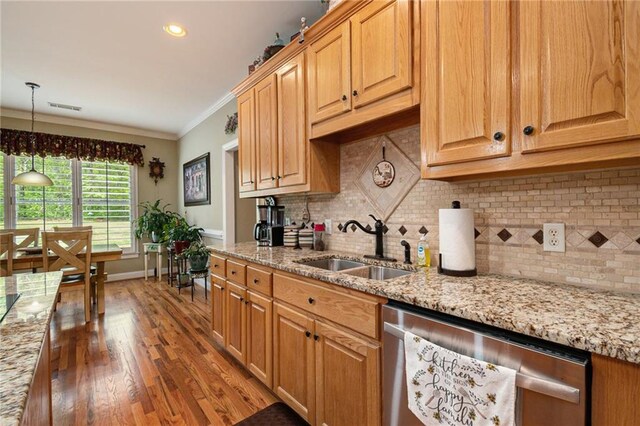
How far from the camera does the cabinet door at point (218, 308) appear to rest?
2.41m

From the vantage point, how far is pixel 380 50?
1.54 meters

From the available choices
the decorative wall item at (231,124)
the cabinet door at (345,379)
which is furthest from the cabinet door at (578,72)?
the decorative wall item at (231,124)

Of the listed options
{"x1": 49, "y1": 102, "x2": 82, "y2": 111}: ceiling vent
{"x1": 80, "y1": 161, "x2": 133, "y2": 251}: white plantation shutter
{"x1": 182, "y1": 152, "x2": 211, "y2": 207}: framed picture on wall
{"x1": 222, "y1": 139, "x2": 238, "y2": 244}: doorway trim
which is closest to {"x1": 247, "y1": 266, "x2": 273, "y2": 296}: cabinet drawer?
{"x1": 222, "y1": 139, "x2": 238, "y2": 244}: doorway trim

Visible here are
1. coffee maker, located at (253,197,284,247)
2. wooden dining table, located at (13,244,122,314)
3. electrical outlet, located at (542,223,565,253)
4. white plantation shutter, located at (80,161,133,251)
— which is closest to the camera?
electrical outlet, located at (542,223,565,253)

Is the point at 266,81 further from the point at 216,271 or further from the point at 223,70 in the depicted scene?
the point at 216,271

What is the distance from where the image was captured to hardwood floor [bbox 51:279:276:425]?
5.94 ft

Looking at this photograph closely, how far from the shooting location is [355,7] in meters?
1.66

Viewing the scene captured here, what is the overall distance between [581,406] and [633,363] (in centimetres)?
16

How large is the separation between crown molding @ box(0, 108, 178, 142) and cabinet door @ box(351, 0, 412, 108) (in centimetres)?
508

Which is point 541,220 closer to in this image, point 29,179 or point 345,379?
point 345,379

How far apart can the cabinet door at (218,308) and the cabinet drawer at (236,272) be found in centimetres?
16

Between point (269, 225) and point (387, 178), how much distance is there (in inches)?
52.5

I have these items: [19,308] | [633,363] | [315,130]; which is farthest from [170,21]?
[633,363]

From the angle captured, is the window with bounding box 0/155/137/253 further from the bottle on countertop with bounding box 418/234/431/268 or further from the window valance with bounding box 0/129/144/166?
the bottle on countertop with bounding box 418/234/431/268
